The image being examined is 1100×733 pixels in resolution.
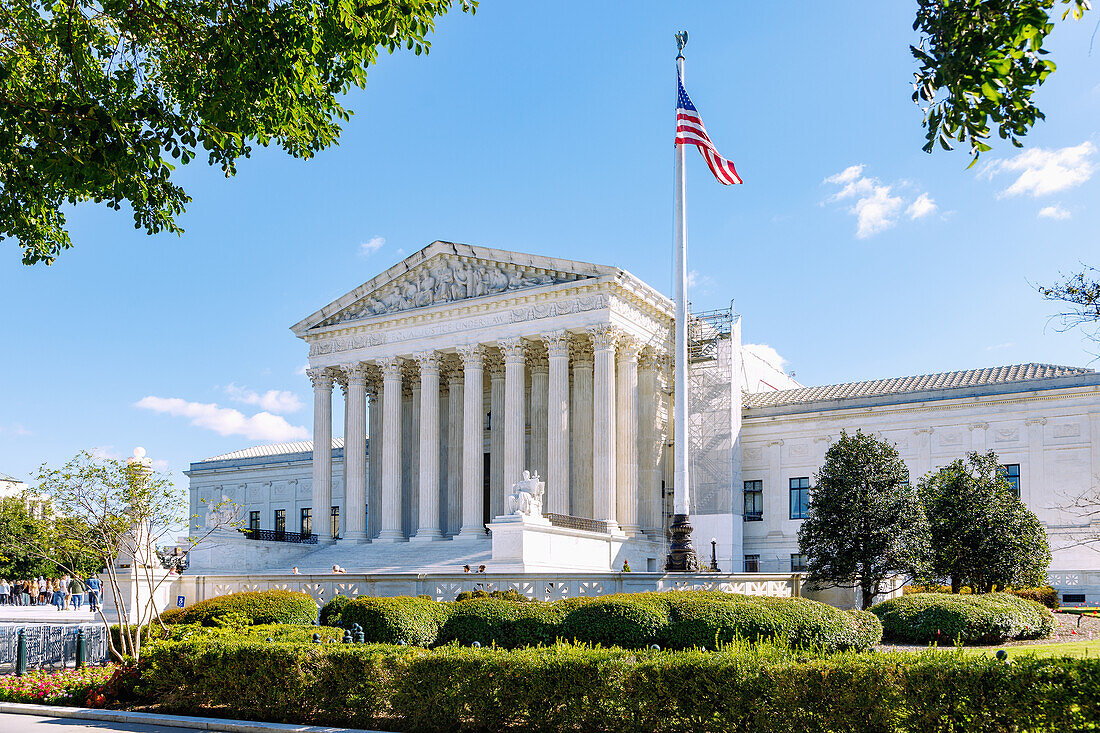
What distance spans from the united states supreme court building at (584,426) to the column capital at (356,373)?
6 centimetres

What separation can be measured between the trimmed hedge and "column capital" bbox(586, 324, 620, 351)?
842 inches

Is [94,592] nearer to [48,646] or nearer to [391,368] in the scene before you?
[391,368]

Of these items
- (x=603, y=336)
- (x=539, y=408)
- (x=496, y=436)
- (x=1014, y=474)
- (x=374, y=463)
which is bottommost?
(x=1014, y=474)

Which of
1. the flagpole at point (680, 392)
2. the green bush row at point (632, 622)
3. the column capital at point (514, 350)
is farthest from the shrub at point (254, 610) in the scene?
the column capital at point (514, 350)

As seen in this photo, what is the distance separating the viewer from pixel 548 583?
86.6ft

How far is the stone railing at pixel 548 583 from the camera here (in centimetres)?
2475

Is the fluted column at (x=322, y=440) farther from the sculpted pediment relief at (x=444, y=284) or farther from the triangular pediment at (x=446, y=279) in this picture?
the sculpted pediment relief at (x=444, y=284)

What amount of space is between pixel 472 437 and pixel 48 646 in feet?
84.5

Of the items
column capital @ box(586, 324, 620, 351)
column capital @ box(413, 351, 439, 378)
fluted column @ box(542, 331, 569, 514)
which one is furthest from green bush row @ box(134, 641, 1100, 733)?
column capital @ box(413, 351, 439, 378)

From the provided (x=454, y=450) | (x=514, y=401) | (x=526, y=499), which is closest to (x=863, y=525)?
(x=526, y=499)

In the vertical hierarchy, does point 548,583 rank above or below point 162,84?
below

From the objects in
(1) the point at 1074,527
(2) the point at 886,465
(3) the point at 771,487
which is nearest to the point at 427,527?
(3) the point at 771,487

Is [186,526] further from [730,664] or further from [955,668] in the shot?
[955,668]

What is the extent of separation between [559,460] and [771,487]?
44.0ft
